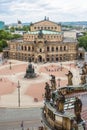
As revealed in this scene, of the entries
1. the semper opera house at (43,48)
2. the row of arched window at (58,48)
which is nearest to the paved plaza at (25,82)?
the semper opera house at (43,48)

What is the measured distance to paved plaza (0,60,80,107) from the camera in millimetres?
67500

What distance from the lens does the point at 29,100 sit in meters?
67.9

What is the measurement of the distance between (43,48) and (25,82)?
46.0 meters

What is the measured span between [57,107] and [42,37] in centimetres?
10873

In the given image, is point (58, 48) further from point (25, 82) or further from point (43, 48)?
point (25, 82)

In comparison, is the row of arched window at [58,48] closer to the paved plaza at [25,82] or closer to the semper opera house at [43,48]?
the semper opera house at [43,48]

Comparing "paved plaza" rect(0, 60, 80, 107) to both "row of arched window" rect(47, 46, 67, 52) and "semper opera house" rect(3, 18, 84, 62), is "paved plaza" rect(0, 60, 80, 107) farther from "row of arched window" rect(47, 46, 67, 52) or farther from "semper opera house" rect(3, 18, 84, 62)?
"row of arched window" rect(47, 46, 67, 52)

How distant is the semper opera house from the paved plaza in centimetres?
691

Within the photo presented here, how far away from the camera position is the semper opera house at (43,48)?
431ft

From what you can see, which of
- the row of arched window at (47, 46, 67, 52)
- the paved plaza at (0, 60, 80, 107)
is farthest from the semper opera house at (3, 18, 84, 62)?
the paved plaza at (0, 60, 80, 107)

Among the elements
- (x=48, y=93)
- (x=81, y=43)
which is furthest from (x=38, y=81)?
(x=81, y=43)

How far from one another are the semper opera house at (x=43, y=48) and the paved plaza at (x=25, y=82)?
691cm

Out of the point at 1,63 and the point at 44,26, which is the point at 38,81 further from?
the point at 44,26

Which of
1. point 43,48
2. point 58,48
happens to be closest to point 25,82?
point 43,48
